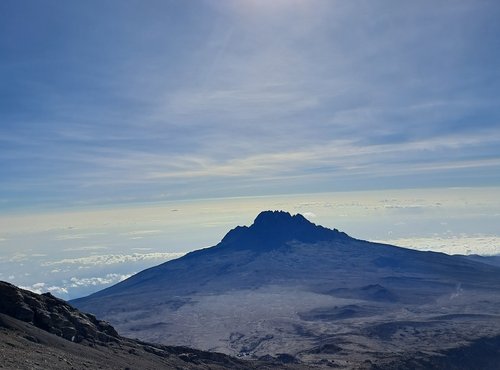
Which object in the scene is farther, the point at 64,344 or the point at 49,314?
the point at 49,314

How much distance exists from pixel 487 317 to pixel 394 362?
3659 inches

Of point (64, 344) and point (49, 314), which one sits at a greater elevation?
point (49, 314)

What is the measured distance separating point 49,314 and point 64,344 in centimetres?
806

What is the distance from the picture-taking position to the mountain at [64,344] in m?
52.2

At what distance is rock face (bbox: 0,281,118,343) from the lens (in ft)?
214

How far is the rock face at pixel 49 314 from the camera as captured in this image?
65.1m

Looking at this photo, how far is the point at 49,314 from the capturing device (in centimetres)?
6856

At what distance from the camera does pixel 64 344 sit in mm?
62062

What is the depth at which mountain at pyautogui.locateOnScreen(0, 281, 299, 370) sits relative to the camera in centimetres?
5217

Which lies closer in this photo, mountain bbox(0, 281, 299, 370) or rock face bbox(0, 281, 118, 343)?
mountain bbox(0, 281, 299, 370)

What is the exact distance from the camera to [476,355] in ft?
410

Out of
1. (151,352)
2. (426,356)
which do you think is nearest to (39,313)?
(151,352)

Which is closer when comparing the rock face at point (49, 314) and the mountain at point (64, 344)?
the mountain at point (64, 344)

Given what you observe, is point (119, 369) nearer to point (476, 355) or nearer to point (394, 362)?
point (394, 362)
